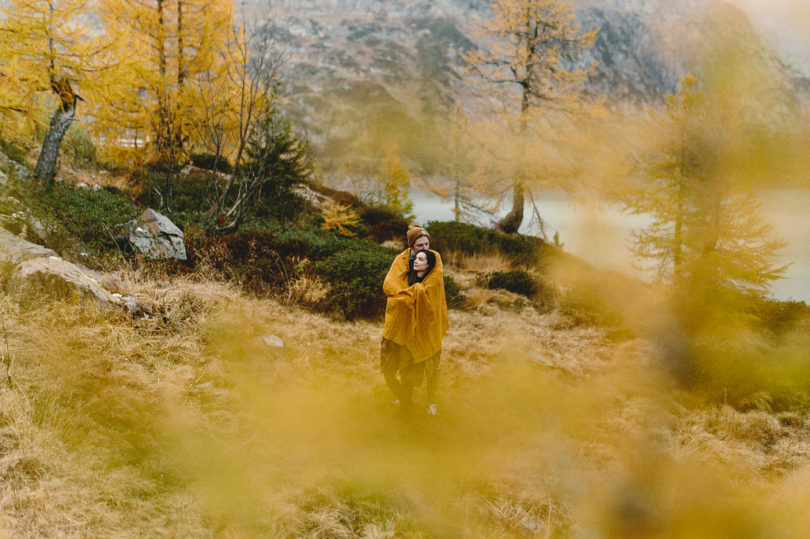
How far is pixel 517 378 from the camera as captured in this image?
5.30 metres

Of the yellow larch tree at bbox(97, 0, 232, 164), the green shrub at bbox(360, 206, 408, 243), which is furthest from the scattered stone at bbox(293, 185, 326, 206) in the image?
the yellow larch tree at bbox(97, 0, 232, 164)

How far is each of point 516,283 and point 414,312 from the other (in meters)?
5.74

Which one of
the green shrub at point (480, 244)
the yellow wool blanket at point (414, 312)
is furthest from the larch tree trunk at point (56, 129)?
the green shrub at point (480, 244)

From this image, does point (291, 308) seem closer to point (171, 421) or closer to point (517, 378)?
point (171, 421)

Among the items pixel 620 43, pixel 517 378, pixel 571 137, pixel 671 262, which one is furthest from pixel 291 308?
pixel 620 43

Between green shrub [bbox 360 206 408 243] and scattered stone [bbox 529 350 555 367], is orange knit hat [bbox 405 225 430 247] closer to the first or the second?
scattered stone [bbox 529 350 555 367]

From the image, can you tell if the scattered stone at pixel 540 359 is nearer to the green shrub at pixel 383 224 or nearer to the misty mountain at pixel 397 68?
the green shrub at pixel 383 224

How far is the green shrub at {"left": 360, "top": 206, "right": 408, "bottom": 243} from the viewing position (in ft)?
42.9

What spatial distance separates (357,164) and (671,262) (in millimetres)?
79038

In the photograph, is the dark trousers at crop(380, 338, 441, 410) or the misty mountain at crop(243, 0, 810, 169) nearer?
the dark trousers at crop(380, 338, 441, 410)

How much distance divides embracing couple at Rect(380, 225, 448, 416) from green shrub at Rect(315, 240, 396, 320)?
262cm

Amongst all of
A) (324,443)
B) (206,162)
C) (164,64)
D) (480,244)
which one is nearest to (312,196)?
(206,162)

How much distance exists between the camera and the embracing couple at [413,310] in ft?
12.2

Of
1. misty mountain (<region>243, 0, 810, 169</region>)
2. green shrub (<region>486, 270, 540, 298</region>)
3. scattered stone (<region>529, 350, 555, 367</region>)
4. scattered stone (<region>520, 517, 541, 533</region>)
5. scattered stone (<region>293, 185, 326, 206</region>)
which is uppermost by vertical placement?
misty mountain (<region>243, 0, 810, 169</region>)
